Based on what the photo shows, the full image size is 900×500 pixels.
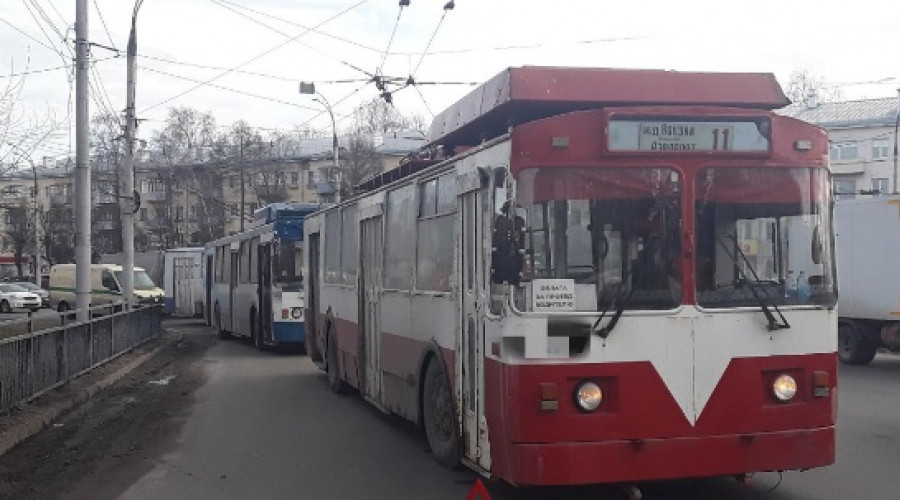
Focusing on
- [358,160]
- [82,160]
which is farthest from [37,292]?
[82,160]

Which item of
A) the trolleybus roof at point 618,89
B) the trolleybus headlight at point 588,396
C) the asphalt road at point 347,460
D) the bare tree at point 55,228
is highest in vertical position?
the bare tree at point 55,228

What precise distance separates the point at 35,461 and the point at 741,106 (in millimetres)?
7397

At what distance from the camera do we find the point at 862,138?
229ft

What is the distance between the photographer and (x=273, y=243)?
21.7 m

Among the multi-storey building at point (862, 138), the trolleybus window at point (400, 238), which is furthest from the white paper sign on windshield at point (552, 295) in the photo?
the multi-storey building at point (862, 138)

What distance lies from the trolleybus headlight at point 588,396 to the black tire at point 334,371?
8114 millimetres

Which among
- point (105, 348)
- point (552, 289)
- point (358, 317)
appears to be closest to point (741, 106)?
point (552, 289)

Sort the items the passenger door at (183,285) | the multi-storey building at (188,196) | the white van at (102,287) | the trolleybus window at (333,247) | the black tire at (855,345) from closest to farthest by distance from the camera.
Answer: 1. the trolleybus window at (333,247)
2. the black tire at (855,345)
3. the white van at (102,287)
4. the passenger door at (183,285)
5. the multi-storey building at (188,196)

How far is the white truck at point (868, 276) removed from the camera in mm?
17219

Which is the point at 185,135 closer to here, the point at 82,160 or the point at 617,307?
the point at 82,160

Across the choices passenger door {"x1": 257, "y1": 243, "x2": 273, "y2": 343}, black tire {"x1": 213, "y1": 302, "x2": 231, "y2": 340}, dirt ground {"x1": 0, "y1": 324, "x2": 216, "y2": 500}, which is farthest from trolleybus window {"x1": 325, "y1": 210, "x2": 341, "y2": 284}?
black tire {"x1": 213, "y1": 302, "x2": 231, "y2": 340}

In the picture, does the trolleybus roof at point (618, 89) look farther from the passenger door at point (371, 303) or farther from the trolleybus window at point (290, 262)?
the trolleybus window at point (290, 262)

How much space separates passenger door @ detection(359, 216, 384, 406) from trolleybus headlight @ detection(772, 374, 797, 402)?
210 inches

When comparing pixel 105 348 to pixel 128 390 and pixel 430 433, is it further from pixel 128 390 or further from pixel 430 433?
pixel 430 433
